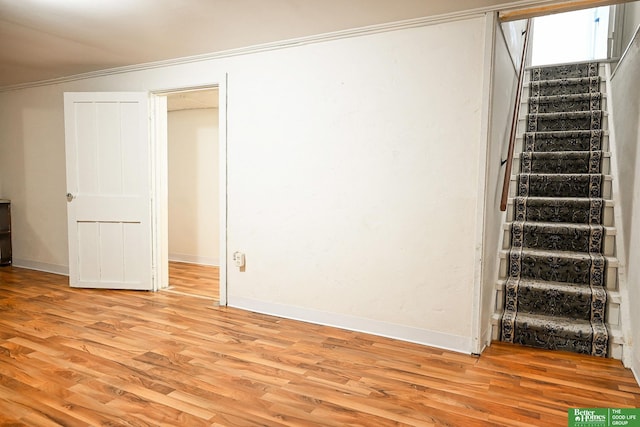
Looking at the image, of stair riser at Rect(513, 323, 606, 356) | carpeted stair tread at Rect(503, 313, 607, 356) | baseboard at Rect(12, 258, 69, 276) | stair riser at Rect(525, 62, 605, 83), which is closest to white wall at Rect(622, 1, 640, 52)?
stair riser at Rect(525, 62, 605, 83)

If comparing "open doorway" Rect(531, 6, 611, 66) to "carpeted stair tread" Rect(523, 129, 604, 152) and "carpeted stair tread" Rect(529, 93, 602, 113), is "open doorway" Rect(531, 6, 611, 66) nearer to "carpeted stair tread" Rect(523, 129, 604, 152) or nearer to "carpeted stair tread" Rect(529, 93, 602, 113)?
"carpeted stair tread" Rect(529, 93, 602, 113)

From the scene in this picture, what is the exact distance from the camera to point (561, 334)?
2789mm

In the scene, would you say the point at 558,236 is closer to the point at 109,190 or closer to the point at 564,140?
the point at 564,140

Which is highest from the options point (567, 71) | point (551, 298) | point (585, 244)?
point (567, 71)

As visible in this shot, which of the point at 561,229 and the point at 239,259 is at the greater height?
the point at 561,229

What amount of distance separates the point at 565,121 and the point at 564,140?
0.27 m

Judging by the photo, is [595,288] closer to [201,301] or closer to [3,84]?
[201,301]

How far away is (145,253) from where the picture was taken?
4.18 metres

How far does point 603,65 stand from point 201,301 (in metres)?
4.75

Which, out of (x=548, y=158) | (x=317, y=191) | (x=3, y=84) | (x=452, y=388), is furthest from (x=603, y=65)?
(x=3, y=84)

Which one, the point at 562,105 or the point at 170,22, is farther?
the point at 562,105

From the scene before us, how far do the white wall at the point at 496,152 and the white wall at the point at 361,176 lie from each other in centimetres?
13

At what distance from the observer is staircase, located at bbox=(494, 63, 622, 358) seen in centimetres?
286

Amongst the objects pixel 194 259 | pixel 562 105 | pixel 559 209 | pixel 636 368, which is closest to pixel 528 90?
pixel 562 105
